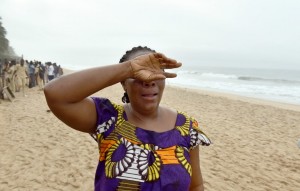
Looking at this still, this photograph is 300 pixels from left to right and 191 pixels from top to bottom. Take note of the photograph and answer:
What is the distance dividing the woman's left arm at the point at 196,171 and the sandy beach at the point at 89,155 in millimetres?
2926

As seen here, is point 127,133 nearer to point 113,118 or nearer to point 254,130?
point 113,118

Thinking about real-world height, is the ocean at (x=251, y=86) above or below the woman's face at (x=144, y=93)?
below

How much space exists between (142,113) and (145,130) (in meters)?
0.12

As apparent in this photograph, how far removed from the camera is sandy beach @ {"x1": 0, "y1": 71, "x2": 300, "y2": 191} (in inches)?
184

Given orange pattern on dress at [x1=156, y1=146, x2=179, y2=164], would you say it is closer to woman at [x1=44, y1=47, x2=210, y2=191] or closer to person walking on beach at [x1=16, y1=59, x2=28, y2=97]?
woman at [x1=44, y1=47, x2=210, y2=191]

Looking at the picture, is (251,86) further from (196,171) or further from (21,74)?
(196,171)

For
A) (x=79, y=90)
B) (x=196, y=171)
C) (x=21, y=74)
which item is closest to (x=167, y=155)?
(x=196, y=171)

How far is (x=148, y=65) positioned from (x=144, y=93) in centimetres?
17

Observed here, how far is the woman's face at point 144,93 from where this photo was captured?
58.0 inches

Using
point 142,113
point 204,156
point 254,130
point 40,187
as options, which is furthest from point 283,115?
point 142,113

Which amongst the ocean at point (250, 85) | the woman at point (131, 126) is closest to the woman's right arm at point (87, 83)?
the woman at point (131, 126)

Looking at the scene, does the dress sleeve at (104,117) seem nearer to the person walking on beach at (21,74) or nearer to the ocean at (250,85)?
the person walking on beach at (21,74)

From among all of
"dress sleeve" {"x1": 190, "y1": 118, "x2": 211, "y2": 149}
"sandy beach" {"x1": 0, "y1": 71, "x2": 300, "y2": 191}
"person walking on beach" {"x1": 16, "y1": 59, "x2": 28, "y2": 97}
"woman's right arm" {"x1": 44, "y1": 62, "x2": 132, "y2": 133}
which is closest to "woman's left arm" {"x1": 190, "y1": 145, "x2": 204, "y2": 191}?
"dress sleeve" {"x1": 190, "y1": 118, "x2": 211, "y2": 149}

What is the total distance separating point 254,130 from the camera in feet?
29.6
